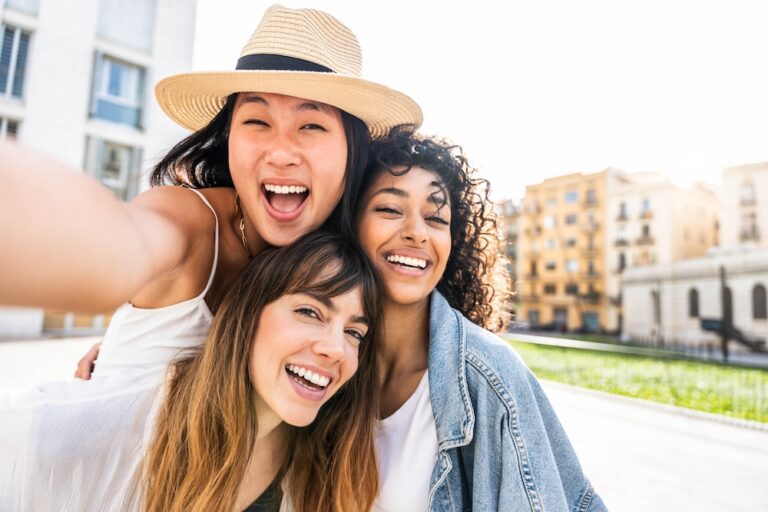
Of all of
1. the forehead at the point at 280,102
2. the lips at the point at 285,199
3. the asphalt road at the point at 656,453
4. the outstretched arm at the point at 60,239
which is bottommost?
the asphalt road at the point at 656,453

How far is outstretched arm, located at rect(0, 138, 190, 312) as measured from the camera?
74 cm

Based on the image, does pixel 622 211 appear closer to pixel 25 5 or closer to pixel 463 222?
pixel 25 5

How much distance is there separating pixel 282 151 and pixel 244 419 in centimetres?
110

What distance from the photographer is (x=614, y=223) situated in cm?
5025

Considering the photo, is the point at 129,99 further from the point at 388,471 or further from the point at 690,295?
the point at 690,295

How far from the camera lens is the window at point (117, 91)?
17.5 meters

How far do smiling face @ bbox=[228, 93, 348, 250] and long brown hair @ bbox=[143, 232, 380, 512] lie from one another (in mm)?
182

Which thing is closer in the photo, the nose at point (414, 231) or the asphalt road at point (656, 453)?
the nose at point (414, 231)

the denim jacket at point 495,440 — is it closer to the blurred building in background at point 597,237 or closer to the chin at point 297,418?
the chin at point 297,418

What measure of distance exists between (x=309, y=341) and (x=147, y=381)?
2.12ft

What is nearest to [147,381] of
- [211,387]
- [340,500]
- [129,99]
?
[211,387]

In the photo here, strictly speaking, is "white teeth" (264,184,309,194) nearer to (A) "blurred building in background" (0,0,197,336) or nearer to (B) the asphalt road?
(B) the asphalt road

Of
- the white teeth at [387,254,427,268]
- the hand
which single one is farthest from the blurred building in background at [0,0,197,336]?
the white teeth at [387,254,427,268]

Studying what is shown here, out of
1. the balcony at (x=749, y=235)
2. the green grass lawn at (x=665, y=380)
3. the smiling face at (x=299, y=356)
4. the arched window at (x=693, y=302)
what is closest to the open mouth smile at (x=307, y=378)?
the smiling face at (x=299, y=356)
